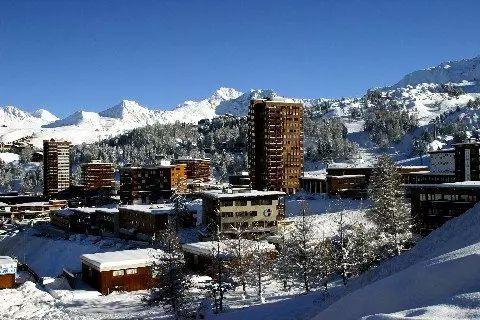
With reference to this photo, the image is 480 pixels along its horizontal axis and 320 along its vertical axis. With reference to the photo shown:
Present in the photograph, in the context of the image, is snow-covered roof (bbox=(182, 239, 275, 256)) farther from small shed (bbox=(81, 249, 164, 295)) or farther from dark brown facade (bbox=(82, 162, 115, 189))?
dark brown facade (bbox=(82, 162, 115, 189))

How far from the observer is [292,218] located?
95125mm

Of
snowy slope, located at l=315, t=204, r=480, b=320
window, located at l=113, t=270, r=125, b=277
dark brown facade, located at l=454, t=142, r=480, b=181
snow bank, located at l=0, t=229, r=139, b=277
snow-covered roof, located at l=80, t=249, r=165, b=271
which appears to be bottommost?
snow bank, located at l=0, t=229, r=139, b=277

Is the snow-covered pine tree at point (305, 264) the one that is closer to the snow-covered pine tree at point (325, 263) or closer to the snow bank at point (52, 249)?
the snow-covered pine tree at point (325, 263)

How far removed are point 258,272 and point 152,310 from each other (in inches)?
411

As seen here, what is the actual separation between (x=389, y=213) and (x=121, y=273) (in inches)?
1277

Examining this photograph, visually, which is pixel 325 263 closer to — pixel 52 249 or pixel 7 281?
pixel 7 281

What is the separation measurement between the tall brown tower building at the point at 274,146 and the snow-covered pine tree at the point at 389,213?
43.3 m

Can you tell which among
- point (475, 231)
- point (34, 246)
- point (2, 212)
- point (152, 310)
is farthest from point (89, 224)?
point (475, 231)

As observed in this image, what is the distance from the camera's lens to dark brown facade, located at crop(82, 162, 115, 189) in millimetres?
183375

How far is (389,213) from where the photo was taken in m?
64.9

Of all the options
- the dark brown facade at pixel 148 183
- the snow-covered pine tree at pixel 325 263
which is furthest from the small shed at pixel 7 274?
the dark brown facade at pixel 148 183

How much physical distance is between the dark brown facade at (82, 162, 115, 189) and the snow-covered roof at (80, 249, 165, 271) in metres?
120

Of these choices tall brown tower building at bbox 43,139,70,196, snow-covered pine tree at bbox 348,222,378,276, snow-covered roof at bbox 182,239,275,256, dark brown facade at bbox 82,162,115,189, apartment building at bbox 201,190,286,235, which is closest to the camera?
snow-covered pine tree at bbox 348,222,378,276

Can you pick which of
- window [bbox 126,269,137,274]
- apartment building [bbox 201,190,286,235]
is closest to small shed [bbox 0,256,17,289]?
window [bbox 126,269,137,274]
